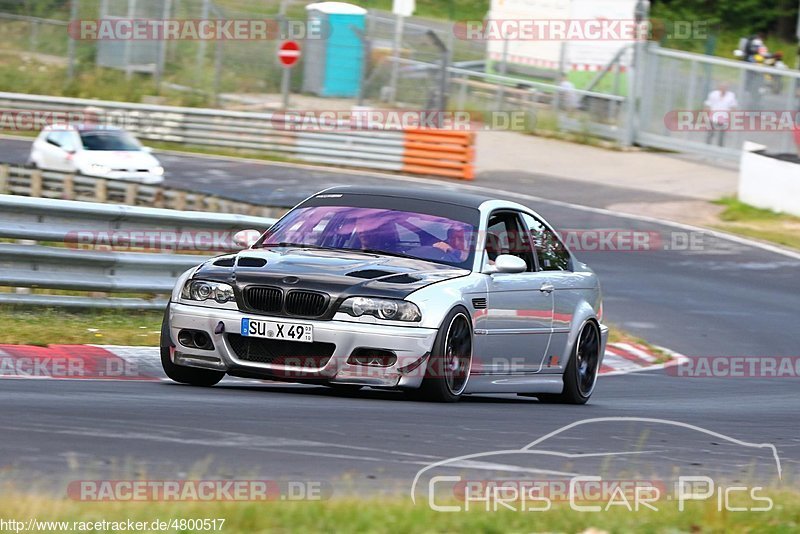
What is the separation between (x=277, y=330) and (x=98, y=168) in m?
19.8

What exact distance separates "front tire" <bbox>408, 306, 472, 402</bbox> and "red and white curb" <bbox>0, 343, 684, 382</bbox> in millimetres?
2042

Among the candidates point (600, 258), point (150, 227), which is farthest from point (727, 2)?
point (150, 227)

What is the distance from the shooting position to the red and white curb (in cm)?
915

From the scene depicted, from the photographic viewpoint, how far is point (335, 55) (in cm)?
3641

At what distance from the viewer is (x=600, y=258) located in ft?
72.9

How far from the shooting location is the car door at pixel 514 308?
9.20 metres

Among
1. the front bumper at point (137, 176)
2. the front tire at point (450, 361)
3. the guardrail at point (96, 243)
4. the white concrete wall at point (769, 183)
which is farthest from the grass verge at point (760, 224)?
the front tire at point (450, 361)

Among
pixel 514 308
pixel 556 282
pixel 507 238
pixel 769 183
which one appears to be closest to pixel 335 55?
pixel 769 183

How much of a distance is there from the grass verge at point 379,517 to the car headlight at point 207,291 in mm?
3424

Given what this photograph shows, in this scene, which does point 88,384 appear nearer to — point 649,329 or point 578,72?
point 649,329

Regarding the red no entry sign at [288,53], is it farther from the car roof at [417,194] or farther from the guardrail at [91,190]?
the car roof at [417,194]

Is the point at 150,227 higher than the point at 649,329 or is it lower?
higher

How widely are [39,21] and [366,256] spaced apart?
31.4 meters

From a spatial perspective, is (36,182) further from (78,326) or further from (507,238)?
(507,238)
